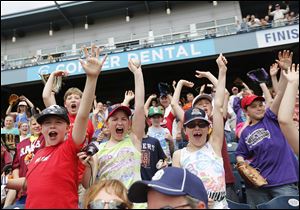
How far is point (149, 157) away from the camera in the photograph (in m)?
3.21

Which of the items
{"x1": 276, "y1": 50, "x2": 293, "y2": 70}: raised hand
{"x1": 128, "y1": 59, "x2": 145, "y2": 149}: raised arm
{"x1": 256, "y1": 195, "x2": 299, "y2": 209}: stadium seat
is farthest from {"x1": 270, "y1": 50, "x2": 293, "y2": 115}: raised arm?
{"x1": 128, "y1": 59, "x2": 145, "y2": 149}: raised arm

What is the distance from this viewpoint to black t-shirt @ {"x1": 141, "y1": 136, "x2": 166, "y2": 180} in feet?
10.2

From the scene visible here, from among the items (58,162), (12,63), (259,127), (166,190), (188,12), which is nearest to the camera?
(166,190)

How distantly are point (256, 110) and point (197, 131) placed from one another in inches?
33.7

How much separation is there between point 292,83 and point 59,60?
33.9ft

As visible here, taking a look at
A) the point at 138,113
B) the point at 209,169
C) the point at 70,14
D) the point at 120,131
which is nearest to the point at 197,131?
the point at 209,169

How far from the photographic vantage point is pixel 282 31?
935cm

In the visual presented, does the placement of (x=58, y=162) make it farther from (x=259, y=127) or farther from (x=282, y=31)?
(x=282, y=31)

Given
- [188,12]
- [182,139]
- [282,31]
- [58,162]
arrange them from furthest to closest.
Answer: [188,12] → [282,31] → [182,139] → [58,162]

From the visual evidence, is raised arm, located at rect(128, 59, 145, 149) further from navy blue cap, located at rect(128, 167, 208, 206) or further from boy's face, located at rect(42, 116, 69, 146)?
navy blue cap, located at rect(128, 167, 208, 206)

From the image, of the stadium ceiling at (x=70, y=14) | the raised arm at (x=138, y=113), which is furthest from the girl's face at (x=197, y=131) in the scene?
the stadium ceiling at (x=70, y=14)

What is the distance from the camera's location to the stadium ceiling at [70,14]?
15242 mm

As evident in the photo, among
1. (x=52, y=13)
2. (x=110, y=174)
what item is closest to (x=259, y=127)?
(x=110, y=174)

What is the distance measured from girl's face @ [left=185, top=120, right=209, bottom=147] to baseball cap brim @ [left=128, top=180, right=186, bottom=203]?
1.01 metres
